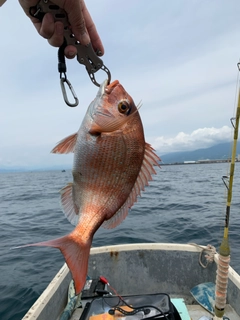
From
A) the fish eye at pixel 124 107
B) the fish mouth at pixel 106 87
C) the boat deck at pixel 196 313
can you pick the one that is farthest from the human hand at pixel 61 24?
the boat deck at pixel 196 313

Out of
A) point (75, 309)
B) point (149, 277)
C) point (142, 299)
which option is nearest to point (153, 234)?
point (149, 277)

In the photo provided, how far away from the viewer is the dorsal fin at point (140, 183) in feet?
5.28

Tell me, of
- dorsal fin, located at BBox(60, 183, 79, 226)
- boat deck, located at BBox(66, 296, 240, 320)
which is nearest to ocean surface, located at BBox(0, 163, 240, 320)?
boat deck, located at BBox(66, 296, 240, 320)

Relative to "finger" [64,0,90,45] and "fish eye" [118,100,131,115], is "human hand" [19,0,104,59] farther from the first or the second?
"fish eye" [118,100,131,115]

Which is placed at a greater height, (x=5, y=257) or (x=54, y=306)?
(x=54, y=306)

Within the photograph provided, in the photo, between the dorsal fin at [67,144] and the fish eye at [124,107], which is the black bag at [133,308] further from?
the fish eye at [124,107]

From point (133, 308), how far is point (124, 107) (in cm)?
266

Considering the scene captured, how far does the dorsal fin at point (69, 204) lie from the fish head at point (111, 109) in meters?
0.40

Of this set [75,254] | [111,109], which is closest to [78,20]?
[111,109]

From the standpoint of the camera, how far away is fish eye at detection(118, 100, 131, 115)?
1592mm

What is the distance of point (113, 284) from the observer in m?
4.71

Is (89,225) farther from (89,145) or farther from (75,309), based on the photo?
(75,309)

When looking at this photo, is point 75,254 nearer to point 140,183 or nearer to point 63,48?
point 140,183

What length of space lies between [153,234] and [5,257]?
4.46m
